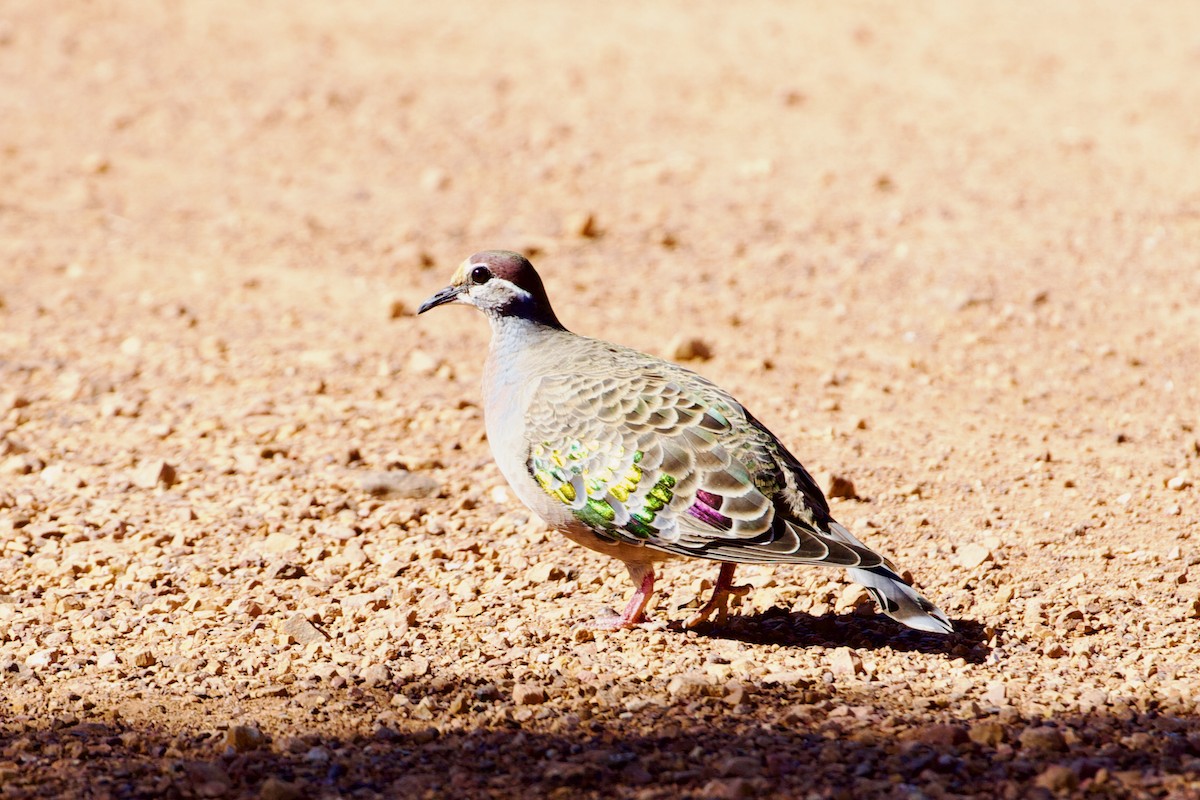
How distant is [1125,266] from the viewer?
→ 32.0 ft

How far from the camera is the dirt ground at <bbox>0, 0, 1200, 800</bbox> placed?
4727mm

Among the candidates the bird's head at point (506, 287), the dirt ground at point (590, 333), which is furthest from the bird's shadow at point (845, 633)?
the bird's head at point (506, 287)

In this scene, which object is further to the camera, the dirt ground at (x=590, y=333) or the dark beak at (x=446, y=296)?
the dark beak at (x=446, y=296)

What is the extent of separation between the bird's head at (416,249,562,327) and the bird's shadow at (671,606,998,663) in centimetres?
157

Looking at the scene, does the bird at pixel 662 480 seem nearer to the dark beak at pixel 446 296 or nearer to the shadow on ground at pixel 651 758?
the shadow on ground at pixel 651 758

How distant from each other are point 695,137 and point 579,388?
24.2 ft

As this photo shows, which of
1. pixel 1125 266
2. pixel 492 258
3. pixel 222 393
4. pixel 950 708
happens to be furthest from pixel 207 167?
pixel 950 708

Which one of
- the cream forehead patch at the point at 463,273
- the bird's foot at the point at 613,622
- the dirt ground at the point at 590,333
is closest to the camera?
the dirt ground at the point at 590,333

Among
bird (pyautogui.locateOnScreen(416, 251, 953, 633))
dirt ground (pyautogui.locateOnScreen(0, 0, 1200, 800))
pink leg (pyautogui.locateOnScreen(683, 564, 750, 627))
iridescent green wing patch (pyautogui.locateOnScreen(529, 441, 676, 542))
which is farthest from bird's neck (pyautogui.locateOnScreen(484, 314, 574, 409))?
pink leg (pyautogui.locateOnScreen(683, 564, 750, 627))

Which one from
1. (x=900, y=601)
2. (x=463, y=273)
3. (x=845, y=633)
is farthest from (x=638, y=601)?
(x=463, y=273)

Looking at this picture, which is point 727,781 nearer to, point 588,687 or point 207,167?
point 588,687

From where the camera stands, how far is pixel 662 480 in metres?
5.27

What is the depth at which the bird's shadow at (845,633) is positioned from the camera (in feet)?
17.6

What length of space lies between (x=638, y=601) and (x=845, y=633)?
84 centimetres
